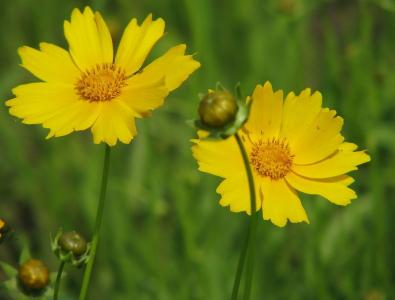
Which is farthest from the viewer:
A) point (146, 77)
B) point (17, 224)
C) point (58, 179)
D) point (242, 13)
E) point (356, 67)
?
point (242, 13)

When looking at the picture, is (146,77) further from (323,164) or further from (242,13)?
(242,13)

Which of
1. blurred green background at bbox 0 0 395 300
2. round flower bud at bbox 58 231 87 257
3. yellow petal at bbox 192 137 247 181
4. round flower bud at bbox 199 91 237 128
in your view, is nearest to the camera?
round flower bud at bbox 199 91 237 128

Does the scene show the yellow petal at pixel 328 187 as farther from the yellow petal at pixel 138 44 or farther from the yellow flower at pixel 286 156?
the yellow petal at pixel 138 44

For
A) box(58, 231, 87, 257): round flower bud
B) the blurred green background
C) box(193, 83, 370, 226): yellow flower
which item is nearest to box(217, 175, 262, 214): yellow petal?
box(193, 83, 370, 226): yellow flower

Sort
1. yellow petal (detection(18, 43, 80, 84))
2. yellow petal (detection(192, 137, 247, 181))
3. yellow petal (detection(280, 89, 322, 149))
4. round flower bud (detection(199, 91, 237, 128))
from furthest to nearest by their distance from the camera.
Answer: yellow petal (detection(18, 43, 80, 84)) → yellow petal (detection(280, 89, 322, 149)) → yellow petal (detection(192, 137, 247, 181)) → round flower bud (detection(199, 91, 237, 128))

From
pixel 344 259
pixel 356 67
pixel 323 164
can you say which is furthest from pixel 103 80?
pixel 344 259

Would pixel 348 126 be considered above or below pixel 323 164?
above

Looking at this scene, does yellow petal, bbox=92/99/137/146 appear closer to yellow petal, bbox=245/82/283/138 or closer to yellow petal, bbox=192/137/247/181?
yellow petal, bbox=192/137/247/181
